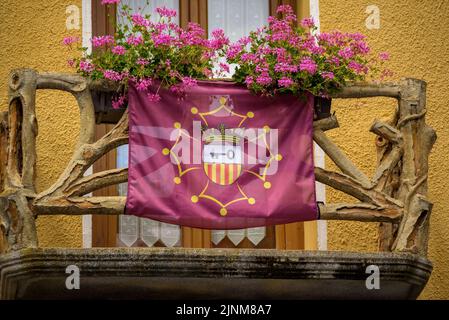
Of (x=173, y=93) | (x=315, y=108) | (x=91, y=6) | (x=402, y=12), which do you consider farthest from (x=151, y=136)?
(x=402, y=12)

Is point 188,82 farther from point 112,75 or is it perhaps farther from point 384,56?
point 384,56

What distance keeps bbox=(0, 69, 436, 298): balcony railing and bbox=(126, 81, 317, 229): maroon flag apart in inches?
5.5

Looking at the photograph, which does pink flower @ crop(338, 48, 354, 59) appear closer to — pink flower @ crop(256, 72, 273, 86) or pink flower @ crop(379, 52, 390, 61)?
pink flower @ crop(379, 52, 390, 61)

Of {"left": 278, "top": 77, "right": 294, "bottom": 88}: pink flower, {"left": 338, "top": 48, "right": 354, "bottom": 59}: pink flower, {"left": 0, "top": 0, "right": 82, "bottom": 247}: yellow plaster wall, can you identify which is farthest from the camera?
{"left": 0, "top": 0, "right": 82, "bottom": 247}: yellow plaster wall

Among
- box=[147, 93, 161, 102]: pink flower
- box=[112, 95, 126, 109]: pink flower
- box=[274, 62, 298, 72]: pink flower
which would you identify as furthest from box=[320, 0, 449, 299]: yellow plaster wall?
box=[112, 95, 126, 109]: pink flower

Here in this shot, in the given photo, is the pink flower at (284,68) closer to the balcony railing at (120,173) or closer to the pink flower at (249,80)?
the pink flower at (249,80)

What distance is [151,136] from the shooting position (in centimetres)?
1112

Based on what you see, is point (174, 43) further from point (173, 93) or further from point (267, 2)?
point (267, 2)

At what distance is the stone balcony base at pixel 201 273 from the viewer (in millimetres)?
10570

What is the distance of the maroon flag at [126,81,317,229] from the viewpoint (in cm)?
1102

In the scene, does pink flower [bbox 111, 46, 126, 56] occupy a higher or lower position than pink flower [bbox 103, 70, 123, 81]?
higher

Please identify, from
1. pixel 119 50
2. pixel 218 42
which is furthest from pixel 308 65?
pixel 119 50

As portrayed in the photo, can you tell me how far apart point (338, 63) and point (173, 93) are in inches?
46.7

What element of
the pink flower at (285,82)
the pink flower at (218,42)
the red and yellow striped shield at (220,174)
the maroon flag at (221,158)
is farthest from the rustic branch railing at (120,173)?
the pink flower at (218,42)
